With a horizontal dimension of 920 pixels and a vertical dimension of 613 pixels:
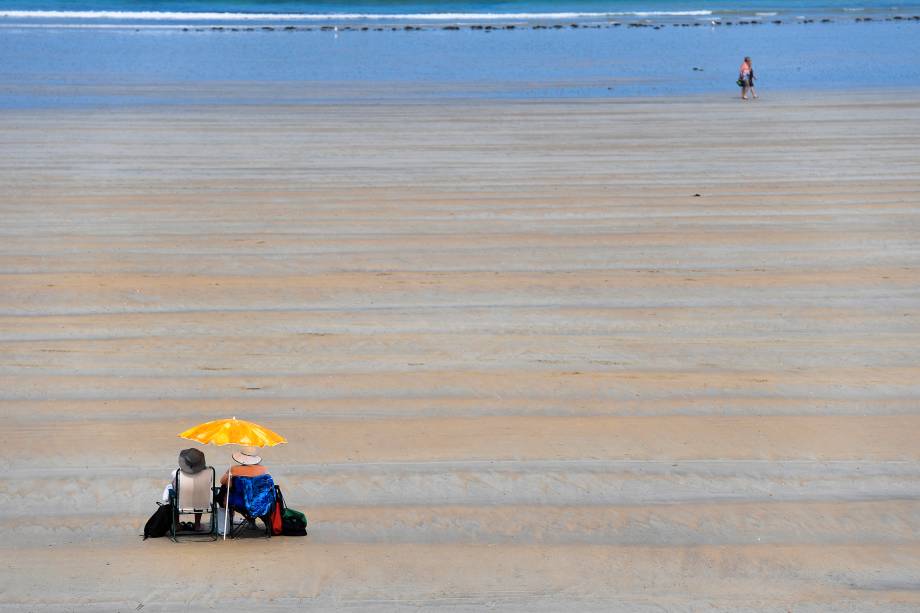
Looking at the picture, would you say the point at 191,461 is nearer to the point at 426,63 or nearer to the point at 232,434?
the point at 232,434

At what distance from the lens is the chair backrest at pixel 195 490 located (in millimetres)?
4613

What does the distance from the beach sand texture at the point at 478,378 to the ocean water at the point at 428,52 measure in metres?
10.9

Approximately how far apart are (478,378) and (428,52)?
1273 inches

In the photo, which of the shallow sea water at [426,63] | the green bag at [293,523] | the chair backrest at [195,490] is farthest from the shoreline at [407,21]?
the chair backrest at [195,490]

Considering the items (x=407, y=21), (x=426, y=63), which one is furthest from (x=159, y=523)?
(x=407, y=21)

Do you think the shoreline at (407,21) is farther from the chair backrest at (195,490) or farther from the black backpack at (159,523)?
the chair backrest at (195,490)

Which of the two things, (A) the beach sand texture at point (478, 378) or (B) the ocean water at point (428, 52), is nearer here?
(A) the beach sand texture at point (478, 378)

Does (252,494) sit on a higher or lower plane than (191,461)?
lower

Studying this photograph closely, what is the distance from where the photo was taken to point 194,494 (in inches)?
183

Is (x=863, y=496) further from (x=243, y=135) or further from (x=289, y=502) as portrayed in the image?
(x=243, y=135)

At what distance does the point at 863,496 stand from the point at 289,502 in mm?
2287

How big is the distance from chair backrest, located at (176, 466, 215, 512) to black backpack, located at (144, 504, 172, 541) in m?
0.16

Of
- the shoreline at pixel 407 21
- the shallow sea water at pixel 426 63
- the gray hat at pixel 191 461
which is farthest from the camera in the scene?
the shoreline at pixel 407 21

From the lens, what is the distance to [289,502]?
533cm
